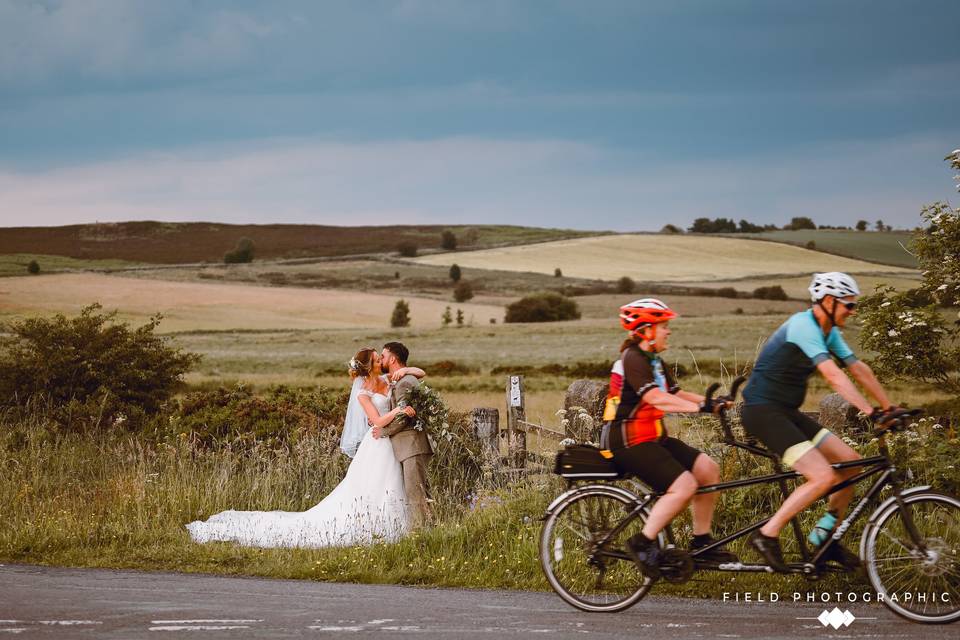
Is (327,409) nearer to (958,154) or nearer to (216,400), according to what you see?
(216,400)

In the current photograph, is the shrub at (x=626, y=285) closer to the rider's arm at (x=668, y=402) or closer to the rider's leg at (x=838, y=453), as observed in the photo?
the rider's leg at (x=838, y=453)

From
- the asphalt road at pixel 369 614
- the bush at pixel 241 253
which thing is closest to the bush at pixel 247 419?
the asphalt road at pixel 369 614

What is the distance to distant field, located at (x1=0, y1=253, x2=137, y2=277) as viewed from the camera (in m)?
53.8

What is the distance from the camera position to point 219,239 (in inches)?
3971

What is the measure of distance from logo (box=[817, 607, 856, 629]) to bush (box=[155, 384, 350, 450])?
8.68 meters

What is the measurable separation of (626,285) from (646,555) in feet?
266

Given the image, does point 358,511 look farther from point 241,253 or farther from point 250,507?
point 241,253

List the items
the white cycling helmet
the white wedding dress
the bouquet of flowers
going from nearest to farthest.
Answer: the white cycling helmet
the white wedding dress
the bouquet of flowers

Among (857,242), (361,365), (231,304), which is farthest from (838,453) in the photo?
(857,242)

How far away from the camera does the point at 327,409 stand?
1688 cm

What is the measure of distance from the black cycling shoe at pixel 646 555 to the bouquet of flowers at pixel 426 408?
453 cm

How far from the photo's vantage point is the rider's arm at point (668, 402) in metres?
6.76

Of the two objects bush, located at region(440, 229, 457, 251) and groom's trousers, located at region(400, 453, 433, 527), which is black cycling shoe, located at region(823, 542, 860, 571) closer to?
groom's trousers, located at region(400, 453, 433, 527)

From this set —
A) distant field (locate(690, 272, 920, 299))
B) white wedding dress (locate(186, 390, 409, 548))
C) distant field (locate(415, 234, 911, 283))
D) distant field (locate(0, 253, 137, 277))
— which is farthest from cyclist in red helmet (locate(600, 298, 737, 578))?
distant field (locate(415, 234, 911, 283))
